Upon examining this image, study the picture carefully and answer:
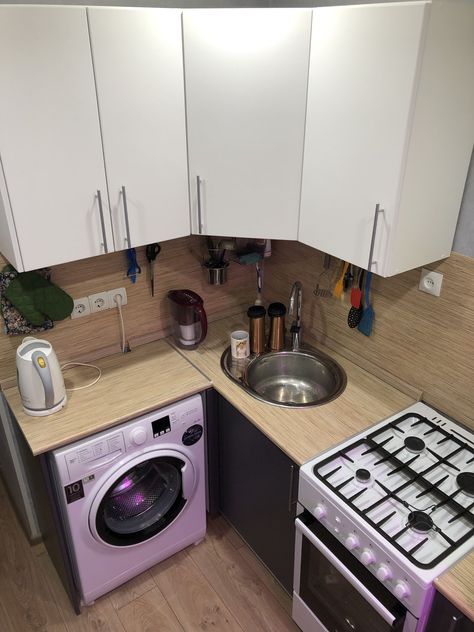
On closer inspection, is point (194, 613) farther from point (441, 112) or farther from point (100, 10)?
point (100, 10)

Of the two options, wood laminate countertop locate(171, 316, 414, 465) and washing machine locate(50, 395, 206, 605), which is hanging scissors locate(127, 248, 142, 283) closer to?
wood laminate countertop locate(171, 316, 414, 465)

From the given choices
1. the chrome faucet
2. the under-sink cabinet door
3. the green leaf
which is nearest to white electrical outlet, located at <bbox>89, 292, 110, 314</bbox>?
the green leaf

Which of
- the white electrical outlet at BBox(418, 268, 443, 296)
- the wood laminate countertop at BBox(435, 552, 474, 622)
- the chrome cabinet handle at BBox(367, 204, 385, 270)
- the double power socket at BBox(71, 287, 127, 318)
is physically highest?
the chrome cabinet handle at BBox(367, 204, 385, 270)

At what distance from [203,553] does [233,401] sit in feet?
2.71

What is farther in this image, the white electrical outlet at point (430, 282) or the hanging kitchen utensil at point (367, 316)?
the hanging kitchen utensil at point (367, 316)

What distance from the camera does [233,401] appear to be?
1.99 m

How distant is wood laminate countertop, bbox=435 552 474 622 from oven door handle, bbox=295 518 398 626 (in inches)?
7.5

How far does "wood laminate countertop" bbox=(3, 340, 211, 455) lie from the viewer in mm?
1812

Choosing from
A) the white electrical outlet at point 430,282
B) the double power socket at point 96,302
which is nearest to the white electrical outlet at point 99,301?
the double power socket at point 96,302

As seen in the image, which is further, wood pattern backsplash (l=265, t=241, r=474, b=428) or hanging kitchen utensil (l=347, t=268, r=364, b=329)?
hanging kitchen utensil (l=347, t=268, r=364, b=329)

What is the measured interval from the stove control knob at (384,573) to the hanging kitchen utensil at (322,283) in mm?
1099

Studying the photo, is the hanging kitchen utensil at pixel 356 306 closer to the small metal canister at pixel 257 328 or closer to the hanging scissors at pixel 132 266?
the small metal canister at pixel 257 328

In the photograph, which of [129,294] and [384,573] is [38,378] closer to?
[129,294]

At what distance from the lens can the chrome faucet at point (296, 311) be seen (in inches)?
87.3
